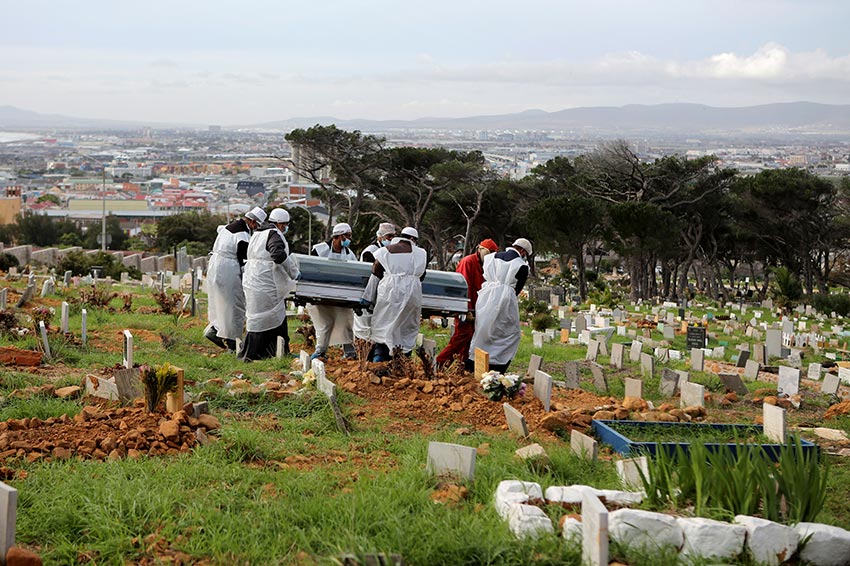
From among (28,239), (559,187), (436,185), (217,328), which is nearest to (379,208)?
(436,185)

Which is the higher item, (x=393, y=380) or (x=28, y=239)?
(x=393, y=380)

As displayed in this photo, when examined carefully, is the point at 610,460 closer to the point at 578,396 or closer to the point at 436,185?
the point at 578,396

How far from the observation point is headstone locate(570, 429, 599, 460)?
605 centimetres

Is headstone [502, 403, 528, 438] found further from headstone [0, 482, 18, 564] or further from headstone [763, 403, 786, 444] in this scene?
headstone [0, 482, 18, 564]

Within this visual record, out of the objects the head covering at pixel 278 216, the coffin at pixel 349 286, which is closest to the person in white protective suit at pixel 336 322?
the coffin at pixel 349 286

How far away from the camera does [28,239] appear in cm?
6216

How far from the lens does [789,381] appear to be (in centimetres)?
977

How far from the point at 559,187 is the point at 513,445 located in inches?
1575

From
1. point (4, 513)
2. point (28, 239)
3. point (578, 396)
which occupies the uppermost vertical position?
point (4, 513)

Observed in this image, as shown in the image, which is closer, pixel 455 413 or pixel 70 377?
pixel 455 413

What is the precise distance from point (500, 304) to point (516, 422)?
3.40m

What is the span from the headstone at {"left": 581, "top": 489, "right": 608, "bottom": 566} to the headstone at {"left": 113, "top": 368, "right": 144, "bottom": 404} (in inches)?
165

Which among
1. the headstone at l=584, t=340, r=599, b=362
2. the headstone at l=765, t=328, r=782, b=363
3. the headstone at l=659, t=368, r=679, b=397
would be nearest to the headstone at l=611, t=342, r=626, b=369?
the headstone at l=584, t=340, r=599, b=362

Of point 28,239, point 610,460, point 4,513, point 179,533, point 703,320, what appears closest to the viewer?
point 4,513
